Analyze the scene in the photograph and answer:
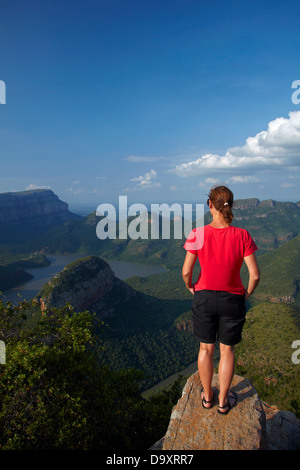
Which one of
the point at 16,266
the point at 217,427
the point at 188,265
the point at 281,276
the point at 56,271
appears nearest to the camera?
the point at 188,265

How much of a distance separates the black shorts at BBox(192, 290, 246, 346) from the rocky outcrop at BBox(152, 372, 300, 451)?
208 centimetres

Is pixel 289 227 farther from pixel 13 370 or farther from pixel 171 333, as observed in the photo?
pixel 13 370

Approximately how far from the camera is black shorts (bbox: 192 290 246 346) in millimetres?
4699

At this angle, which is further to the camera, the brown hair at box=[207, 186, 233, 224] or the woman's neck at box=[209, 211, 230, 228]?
the woman's neck at box=[209, 211, 230, 228]

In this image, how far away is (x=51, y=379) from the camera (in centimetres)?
805

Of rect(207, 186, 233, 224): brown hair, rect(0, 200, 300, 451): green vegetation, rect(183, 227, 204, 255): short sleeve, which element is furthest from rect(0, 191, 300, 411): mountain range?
rect(183, 227, 204, 255): short sleeve

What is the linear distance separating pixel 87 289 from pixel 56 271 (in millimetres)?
85740

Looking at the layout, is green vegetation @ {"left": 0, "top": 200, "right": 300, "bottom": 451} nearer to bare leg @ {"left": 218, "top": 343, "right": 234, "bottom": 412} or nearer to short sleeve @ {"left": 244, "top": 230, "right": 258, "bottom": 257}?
bare leg @ {"left": 218, "top": 343, "right": 234, "bottom": 412}

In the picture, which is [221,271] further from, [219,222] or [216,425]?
[216,425]

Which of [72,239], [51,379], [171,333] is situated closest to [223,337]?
[51,379]

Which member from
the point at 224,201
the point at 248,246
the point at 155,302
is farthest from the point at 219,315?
the point at 155,302

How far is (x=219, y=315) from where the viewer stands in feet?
15.9

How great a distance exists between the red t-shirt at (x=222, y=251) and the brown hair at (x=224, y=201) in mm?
250

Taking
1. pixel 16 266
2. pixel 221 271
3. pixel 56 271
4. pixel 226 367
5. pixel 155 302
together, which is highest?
pixel 221 271
